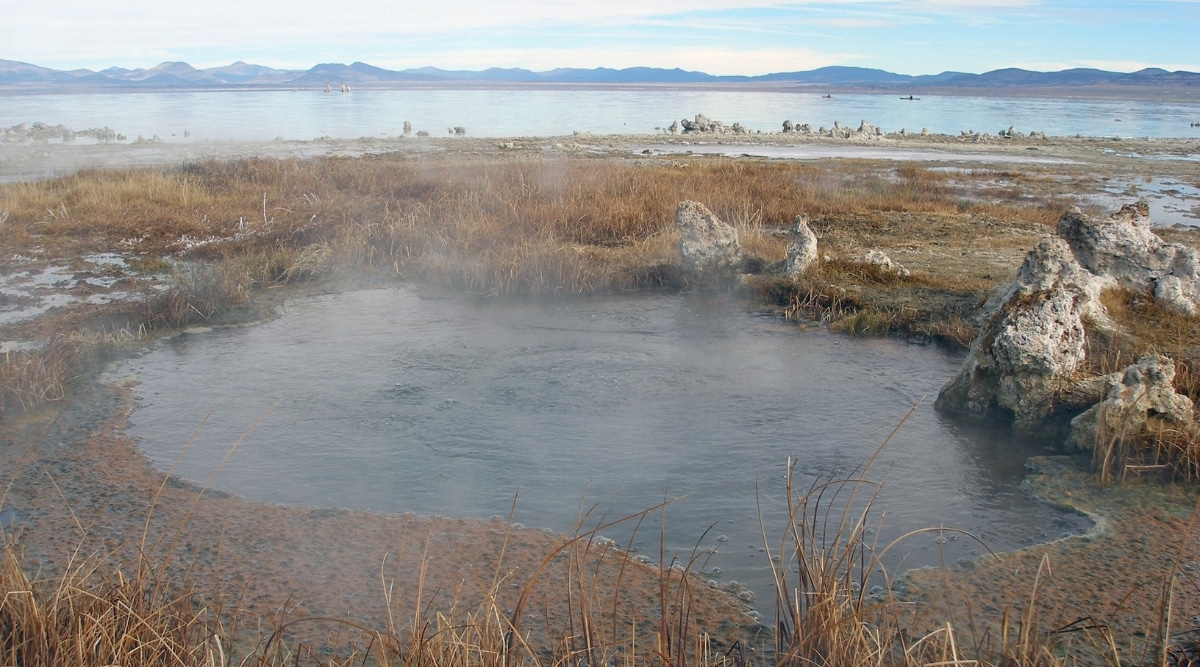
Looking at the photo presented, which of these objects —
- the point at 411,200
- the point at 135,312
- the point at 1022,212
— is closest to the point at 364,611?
the point at 135,312

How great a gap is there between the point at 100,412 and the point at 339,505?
7.91 ft

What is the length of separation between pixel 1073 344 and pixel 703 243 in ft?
15.2

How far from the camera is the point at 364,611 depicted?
3881mm

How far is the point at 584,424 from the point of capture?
6164 millimetres

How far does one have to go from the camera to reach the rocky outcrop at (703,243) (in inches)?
408

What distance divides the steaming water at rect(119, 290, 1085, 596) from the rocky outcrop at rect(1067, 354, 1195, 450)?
460mm

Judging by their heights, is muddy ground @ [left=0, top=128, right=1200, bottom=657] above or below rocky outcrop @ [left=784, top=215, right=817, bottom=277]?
below

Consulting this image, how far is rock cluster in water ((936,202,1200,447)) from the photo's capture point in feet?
18.5

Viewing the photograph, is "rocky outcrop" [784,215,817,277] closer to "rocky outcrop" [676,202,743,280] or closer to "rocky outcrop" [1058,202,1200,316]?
"rocky outcrop" [676,202,743,280]

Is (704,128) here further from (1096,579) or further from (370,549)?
(370,549)

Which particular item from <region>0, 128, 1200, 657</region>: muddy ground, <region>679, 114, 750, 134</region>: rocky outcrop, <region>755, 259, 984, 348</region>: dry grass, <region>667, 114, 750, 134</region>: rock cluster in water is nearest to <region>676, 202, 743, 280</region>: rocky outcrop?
<region>755, 259, 984, 348</region>: dry grass

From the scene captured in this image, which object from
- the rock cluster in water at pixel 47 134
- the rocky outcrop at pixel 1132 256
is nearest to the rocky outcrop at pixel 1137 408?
the rocky outcrop at pixel 1132 256

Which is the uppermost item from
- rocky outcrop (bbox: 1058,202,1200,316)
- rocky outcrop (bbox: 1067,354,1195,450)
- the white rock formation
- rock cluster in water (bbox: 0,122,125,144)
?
rock cluster in water (bbox: 0,122,125,144)

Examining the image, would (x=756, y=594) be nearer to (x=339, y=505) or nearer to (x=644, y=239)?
(x=339, y=505)
